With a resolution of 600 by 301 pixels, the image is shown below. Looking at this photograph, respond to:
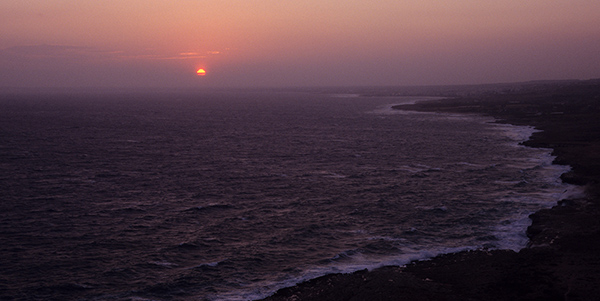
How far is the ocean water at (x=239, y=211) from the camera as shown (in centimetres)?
3222

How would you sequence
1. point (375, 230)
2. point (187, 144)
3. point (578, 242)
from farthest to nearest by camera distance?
point (187, 144), point (375, 230), point (578, 242)

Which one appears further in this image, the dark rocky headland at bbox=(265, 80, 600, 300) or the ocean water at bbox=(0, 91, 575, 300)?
the ocean water at bbox=(0, 91, 575, 300)

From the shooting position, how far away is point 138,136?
11219 centimetres

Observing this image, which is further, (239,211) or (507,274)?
(239,211)

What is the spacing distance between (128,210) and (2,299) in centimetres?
1976

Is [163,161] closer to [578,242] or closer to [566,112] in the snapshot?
[578,242]

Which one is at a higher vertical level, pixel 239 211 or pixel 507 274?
pixel 239 211

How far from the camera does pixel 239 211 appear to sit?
47.3 m

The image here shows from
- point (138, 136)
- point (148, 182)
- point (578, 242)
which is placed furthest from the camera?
point (138, 136)

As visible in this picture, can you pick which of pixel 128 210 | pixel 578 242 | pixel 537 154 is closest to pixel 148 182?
pixel 128 210

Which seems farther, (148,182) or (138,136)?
(138,136)

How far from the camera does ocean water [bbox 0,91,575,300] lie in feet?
106

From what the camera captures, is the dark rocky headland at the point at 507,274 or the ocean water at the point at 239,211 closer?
the dark rocky headland at the point at 507,274

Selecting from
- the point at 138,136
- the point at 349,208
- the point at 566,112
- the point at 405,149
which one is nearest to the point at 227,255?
the point at 349,208
